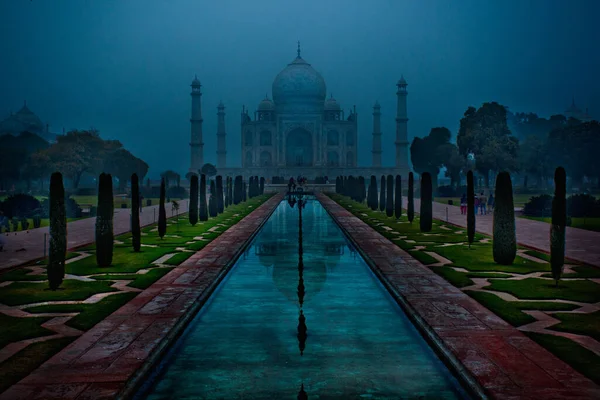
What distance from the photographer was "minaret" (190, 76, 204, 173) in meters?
75.8

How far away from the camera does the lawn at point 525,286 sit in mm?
6680

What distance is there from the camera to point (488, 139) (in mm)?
44969

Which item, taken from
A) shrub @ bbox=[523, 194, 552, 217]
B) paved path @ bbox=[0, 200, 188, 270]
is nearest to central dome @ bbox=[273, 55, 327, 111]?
shrub @ bbox=[523, 194, 552, 217]

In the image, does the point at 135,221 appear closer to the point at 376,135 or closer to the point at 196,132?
the point at 196,132

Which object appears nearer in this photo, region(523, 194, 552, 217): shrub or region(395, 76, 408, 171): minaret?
region(523, 194, 552, 217): shrub

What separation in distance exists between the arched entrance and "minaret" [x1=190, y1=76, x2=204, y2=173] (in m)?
11.0

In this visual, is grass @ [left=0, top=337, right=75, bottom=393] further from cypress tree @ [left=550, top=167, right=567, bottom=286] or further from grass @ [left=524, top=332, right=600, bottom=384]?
cypress tree @ [left=550, top=167, right=567, bottom=286]

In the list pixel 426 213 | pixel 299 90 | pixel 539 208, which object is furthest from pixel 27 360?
pixel 299 90

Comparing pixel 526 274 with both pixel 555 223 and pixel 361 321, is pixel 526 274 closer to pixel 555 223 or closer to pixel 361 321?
pixel 555 223

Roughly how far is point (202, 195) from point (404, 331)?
16871mm

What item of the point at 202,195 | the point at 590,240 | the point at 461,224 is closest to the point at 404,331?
the point at 590,240

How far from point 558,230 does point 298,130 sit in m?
72.2

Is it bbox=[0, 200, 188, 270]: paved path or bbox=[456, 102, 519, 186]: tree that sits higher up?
bbox=[456, 102, 519, 186]: tree

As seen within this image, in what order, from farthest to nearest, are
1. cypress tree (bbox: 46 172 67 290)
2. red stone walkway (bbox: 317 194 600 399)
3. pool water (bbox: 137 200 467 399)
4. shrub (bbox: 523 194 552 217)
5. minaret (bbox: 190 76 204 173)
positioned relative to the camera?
1. minaret (bbox: 190 76 204 173)
2. shrub (bbox: 523 194 552 217)
3. cypress tree (bbox: 46 172 67 290)
4. pool water (bbox: 137 200 467 399)
5. red stone walkway (bbox: 317 194 600 399)
